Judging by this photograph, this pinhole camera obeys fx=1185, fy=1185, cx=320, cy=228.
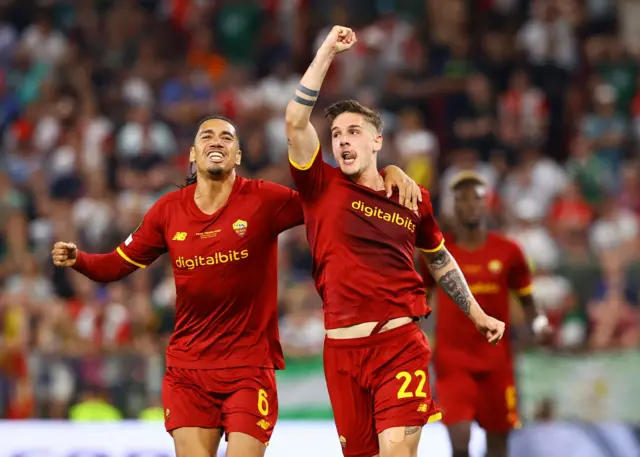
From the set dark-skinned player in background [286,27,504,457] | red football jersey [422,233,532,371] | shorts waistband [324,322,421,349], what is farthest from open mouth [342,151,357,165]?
red football jersey [422,233,532,371]

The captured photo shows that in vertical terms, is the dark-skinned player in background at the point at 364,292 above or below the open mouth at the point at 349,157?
below

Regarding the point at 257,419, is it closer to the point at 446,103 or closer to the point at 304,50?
the point at 446,103

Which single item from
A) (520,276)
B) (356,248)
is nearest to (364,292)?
(356,248)

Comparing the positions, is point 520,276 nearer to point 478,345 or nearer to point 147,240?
point 478,345

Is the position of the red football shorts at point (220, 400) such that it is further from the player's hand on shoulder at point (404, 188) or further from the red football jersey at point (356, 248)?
the player's hand on shoulder at point (404, 188)

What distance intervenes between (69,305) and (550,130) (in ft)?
22.1

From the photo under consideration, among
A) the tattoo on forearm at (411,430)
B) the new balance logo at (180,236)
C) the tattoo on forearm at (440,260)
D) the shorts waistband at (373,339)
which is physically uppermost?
the new balance logo at (180,236)

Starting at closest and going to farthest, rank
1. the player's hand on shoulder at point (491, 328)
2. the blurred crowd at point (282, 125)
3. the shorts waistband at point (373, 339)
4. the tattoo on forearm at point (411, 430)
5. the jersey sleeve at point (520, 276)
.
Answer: the tattoo on forearm at point (411, 430), the shorts waistband at point (373, 339), the player's hand on shoulder at point (491, 328), the jersey sleeve at point (520, 276), the blurred crowd at point (282, 125)

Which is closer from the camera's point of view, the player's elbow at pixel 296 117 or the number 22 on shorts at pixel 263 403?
the player's elbow at pixel 296 117

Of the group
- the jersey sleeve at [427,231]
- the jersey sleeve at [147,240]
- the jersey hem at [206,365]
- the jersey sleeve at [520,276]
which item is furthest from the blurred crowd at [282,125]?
the jersey sleeve at [427,231]

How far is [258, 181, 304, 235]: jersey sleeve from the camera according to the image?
24.3 ft

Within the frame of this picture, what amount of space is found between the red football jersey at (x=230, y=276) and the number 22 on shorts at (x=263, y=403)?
179 millimetres

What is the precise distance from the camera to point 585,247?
45.1 ft

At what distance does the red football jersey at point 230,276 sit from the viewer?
23.7 feet
